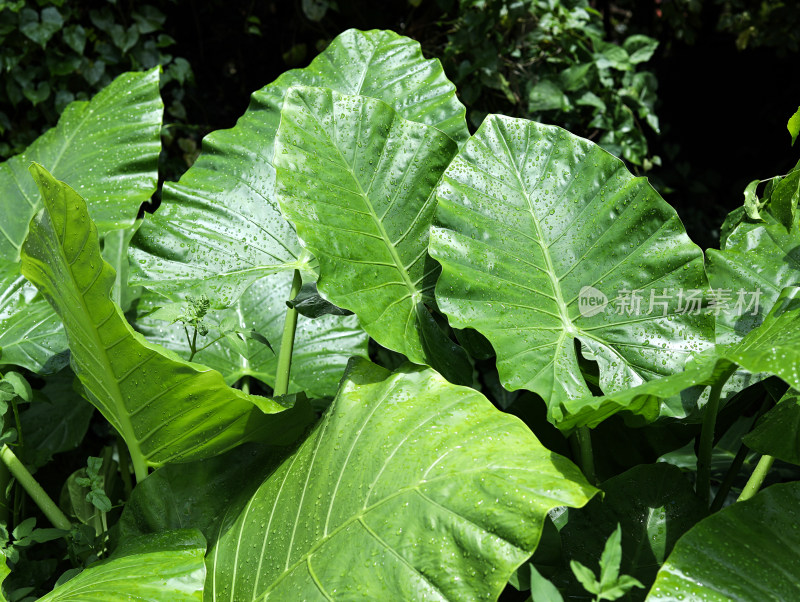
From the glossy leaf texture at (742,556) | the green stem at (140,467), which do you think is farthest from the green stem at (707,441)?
the green stem at (140,467)

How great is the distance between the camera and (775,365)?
0.74 metres

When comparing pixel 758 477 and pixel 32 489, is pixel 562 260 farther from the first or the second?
pixel 32 489

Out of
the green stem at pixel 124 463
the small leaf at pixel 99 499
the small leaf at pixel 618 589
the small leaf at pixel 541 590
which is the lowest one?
the green stem at pixel 124 463

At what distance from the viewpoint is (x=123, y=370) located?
3.14ft

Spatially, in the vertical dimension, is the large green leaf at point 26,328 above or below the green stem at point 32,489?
above

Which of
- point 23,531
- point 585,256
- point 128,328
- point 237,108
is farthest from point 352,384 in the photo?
point 237,108

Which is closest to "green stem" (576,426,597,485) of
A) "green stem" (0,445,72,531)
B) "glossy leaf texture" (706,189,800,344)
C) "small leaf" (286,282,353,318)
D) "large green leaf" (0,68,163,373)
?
"glossy leaf texture" (706,189,800,344)

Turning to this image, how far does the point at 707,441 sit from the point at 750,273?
300mm

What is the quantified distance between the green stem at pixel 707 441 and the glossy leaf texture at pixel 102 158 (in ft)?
3.41

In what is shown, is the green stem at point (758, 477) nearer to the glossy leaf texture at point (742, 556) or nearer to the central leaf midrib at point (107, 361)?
the glossy leaf texture at point (742, 556)

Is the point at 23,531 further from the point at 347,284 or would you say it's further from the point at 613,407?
the point at 613,407

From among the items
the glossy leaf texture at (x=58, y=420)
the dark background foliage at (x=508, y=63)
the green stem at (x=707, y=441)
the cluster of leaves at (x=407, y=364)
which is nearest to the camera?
the cluster of leaves at (x=407, y=364)

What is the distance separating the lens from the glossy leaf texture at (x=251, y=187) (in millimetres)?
1224

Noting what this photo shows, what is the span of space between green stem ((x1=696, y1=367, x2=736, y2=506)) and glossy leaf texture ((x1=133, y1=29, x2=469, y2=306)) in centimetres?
60
